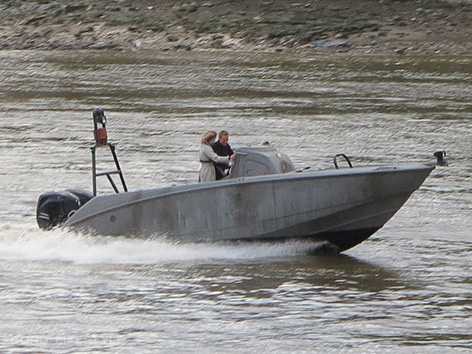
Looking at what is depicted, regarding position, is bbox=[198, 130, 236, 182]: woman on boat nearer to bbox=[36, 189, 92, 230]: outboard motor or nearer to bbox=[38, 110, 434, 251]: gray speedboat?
bbox=[38, 110, 434, 251]: gray speedboat

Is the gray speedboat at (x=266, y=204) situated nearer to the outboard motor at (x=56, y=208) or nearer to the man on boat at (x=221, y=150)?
the man on boat at (x=221, y=150)

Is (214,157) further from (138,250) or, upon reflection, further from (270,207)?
(138,250)

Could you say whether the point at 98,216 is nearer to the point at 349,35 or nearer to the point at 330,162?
the point at 330,162

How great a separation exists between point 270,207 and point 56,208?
263cm

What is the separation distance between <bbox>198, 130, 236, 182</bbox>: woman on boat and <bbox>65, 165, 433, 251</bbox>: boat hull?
359 mm

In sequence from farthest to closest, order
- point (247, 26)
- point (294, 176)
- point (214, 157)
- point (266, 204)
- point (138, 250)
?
point (247, 26) → point (138, 250) → point (214, 157) → point (266, 204) → point (294, 176)

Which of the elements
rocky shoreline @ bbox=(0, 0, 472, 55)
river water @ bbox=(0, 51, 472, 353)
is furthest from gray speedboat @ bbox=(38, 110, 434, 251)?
rocky shoreline @ bbox=(0, 0, 472, 55)

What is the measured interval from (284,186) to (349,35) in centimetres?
3405

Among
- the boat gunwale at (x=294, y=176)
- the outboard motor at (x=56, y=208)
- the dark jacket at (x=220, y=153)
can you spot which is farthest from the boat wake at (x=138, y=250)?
the dark jacket at (x=220, y=153)

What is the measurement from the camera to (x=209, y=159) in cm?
Result: 1332

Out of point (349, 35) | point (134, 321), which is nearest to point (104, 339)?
point (134, 321)

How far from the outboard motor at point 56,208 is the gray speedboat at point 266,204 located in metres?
0.38

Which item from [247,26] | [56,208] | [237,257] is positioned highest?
[247,26]

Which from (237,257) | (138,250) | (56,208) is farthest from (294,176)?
(56,208)
